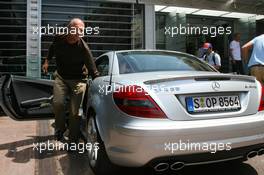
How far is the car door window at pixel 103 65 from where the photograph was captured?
4.74 m

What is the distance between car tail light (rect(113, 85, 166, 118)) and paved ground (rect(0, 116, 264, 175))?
974 mm

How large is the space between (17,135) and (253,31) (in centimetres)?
1172

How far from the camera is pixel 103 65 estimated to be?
5.07 meters

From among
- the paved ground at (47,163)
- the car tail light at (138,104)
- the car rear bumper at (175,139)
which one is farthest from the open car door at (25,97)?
the car tail light at (138,104)

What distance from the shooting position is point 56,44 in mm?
5391

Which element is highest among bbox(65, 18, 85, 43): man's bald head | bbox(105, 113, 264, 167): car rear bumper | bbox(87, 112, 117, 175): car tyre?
bbox(65, 18, 85, 43): man's bald head

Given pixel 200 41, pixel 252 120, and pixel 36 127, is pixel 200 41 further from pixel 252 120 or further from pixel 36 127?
pixel 252 120

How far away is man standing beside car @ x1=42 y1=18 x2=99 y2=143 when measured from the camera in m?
5.24

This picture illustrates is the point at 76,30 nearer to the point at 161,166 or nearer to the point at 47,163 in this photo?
the point at 47,163

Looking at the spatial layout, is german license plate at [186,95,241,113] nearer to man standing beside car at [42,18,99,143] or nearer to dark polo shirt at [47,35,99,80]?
man standing beside car at [42,18,99,143]

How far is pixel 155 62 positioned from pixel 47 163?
1.85 m

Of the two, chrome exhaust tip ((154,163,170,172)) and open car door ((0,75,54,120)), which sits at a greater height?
open car door ((0,75,54,120))

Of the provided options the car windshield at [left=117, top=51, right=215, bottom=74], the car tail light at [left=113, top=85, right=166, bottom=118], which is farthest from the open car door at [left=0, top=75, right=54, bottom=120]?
the car tail light at [left=113, top=85, right=166, bottom=118]

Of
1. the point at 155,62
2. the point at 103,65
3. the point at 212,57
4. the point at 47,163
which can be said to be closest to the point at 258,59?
the point at 155,62
